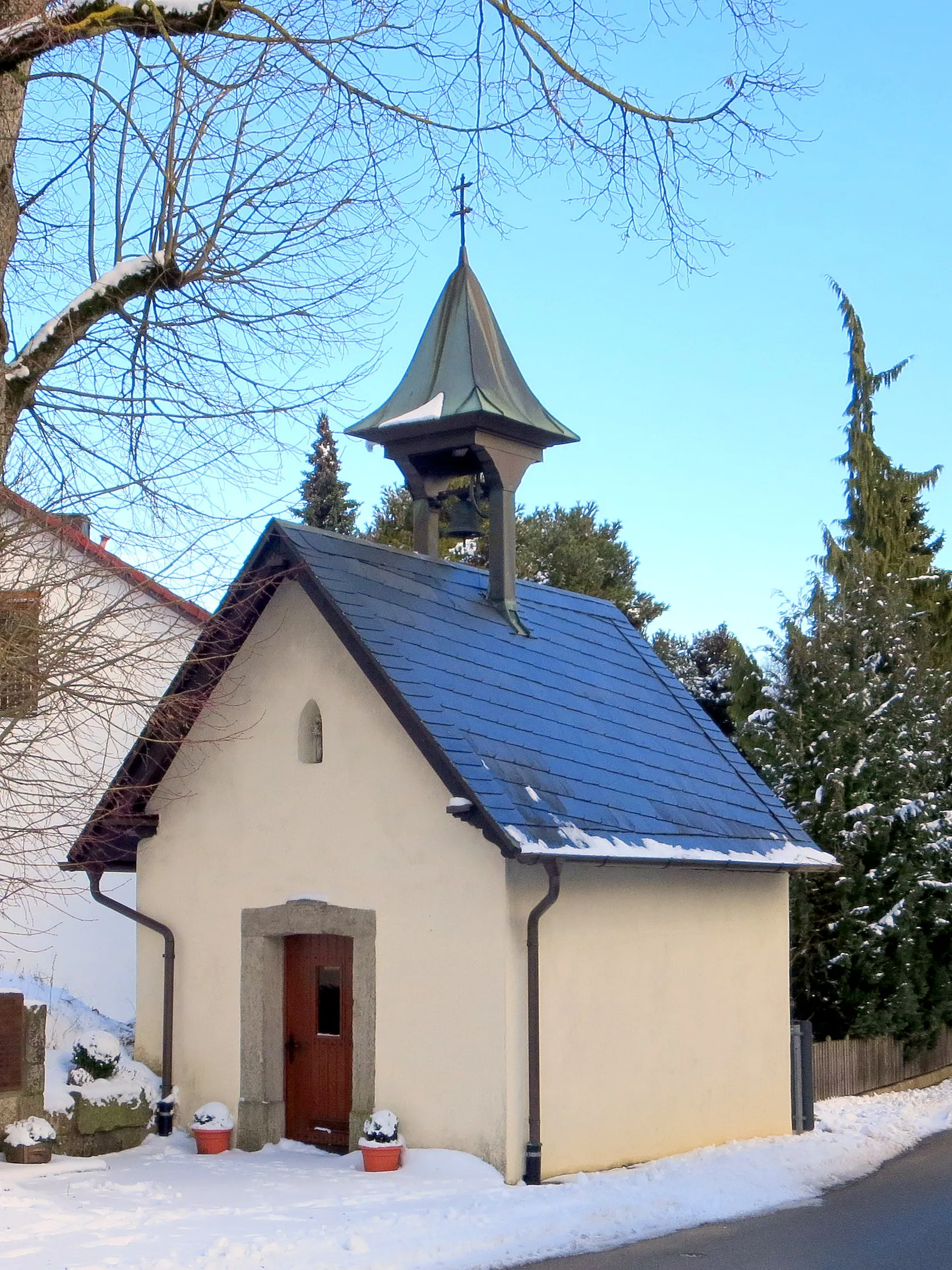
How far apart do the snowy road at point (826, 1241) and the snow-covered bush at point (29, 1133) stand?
14.5 feet

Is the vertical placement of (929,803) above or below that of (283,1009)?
above

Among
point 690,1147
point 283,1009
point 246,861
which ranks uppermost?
point 246,861

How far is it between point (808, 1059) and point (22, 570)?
1027 cm

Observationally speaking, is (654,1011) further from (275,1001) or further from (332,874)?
(275,1001)

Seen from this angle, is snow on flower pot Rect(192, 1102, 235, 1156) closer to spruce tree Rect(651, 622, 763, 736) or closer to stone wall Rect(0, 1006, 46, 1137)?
stone wall Rect(0, 1006, 46, 1137)

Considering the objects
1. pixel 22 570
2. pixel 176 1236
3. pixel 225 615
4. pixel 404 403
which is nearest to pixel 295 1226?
pixel 176 1236

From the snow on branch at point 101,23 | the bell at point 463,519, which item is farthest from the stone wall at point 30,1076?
the snow on branch at point 101,23

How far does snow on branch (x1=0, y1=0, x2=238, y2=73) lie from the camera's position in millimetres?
7168

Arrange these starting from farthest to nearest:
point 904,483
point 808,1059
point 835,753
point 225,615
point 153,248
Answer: point 904,483, point 835,753, point 808,1059, point 225,615, point 153,248

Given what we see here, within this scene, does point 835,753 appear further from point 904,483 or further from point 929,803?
point 904,483

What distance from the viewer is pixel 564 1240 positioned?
370 inches

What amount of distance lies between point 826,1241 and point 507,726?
484cm

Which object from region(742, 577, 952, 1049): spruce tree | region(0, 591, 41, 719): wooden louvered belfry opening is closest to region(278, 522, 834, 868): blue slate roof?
region(742, 577, 952, 1049): spruce tree

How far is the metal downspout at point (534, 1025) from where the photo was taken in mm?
10820
